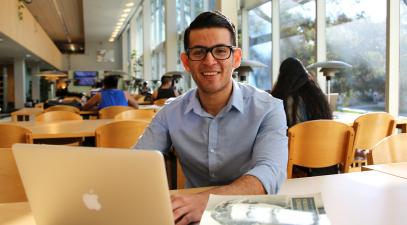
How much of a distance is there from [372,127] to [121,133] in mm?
1898

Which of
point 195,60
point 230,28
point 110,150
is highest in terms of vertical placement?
point 230,28

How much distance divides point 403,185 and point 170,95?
6.49 meters

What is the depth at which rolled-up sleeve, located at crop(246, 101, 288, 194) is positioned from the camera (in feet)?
4.06

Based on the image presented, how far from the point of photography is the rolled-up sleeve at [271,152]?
1237 millimetres

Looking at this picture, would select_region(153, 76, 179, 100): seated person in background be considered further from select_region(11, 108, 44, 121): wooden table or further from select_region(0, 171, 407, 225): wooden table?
select_region(0, 171, 407, 225): wooden table

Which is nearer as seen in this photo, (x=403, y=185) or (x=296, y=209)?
(x=296, y=209)

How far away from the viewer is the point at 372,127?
10.5 ft

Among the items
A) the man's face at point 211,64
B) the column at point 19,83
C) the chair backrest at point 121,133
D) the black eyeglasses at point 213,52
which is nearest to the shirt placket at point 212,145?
the man's face at point 211,64

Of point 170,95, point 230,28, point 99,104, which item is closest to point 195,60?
point 230,28

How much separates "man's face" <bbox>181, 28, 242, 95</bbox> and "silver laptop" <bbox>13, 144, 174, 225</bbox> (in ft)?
2.28

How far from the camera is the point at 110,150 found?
754mm

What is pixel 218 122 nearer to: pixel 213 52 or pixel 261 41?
pixel 213 52

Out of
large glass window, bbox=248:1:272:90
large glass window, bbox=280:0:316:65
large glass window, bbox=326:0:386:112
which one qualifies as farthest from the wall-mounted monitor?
large glass window, bbox=326:0:386:112

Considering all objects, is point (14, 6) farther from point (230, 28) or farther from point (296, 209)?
point (296, 209)
